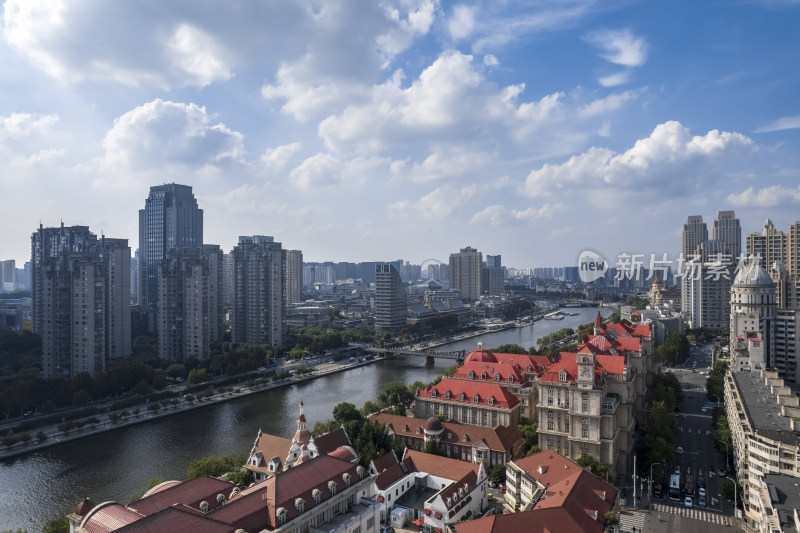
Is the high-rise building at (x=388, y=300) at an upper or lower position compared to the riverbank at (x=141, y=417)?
upper

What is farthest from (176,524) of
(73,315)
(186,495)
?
(73,315)

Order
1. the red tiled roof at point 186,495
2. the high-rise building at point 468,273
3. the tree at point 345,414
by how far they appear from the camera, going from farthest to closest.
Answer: the high-rise building at point 468,273, the tree at point 345,414, the red tiled roof at point 186,495

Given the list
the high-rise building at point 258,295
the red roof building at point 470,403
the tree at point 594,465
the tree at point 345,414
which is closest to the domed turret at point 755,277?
the red roof building at point 470,403

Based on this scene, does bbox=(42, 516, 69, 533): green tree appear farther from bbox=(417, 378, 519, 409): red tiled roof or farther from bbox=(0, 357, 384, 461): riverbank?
bbox=(417, 378, 519, 409): red tiled roof

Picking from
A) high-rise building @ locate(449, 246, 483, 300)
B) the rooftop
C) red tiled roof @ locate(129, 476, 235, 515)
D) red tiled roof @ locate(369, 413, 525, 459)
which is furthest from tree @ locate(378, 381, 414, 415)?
high-rise building @ locate(449, 246, 483, 300)

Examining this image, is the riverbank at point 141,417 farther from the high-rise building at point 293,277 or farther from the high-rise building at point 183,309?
the high-rise building at point 293,277

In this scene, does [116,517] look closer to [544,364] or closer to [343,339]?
[544,364]

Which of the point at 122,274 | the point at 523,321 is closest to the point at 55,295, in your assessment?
the point at 122,274

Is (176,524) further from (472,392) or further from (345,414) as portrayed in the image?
(472,392)
